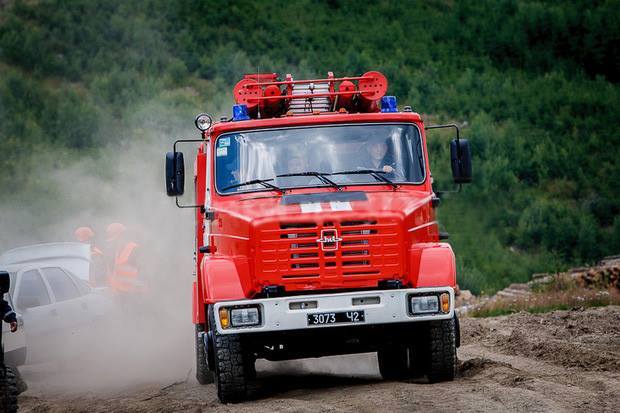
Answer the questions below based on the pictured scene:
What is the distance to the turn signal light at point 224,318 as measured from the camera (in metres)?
9.78

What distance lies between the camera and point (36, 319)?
14.6 metres

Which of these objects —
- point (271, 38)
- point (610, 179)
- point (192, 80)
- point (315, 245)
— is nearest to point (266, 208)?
point (315, 245)

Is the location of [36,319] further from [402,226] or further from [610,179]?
[610,179]

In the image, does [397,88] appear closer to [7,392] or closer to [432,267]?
[432,267]

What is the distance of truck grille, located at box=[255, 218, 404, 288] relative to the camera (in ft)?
A: 32.1

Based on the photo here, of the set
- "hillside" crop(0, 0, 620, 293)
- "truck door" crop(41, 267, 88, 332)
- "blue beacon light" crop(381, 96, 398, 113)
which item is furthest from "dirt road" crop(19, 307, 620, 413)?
"hillside" crop(0, 0, 620, 293)

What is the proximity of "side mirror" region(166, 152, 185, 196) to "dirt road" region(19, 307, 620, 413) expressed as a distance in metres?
2.11

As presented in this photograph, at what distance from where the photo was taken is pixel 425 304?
983 cm

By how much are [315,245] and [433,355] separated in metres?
1.59

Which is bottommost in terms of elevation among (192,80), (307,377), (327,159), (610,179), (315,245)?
(307,377)

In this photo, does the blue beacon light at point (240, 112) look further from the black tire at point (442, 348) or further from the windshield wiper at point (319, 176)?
the black tire at point (442, 348)

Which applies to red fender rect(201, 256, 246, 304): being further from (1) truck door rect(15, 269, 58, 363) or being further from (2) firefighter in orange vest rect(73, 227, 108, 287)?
(2) firefighter in orange vest rect(73, 227, 108, 287)

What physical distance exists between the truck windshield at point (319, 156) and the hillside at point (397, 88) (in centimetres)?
1780

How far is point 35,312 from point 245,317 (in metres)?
5.80
